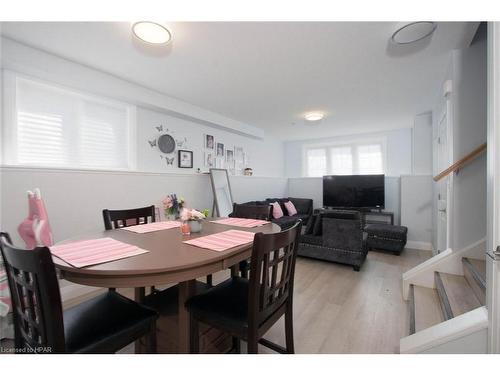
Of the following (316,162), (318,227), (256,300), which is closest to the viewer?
(256,300)

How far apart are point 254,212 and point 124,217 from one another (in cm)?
119

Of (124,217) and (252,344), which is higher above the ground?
(124,217)

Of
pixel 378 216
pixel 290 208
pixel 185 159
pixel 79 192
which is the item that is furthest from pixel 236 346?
pixel 378 216

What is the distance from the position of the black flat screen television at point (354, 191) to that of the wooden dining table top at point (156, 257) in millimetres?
4361

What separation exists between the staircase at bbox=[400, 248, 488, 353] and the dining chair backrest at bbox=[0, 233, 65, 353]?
73.4 inches

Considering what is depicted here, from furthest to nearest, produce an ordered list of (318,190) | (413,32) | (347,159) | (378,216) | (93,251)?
1. (347,159)
2. (318,190)
3. (378,216)
4. (413,32)
5. (93,251)

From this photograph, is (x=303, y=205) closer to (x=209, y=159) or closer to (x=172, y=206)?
(x=209, y=159)

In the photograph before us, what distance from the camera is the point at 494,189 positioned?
1.09 metres

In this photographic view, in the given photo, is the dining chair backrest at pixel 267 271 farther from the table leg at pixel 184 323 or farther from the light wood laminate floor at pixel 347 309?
the light wood laminate floor at pixel 347 309

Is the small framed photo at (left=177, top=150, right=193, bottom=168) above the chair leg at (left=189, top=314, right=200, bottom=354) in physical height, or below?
above

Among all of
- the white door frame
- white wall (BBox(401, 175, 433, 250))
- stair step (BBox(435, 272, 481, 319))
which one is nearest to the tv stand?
white wall (BBox(401, 175, 433, 250))

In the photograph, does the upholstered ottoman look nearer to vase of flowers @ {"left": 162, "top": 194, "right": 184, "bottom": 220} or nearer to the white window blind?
the white window blind

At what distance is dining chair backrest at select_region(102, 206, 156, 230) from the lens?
176 cm

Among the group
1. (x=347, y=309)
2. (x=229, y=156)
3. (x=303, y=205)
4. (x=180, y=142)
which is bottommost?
(x=347, y=309)
